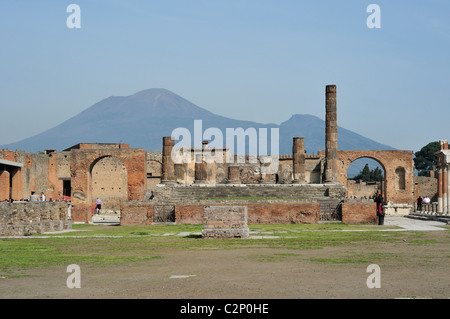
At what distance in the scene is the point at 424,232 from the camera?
20.6m

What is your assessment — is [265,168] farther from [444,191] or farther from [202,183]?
[444,191]

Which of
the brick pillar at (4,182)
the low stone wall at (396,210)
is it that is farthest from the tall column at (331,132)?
the brick pillar at (4,182)

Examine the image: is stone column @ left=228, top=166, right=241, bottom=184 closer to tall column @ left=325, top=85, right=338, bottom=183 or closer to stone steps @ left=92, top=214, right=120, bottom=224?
tall column @ left=325, top=85, right=338, bottom=183

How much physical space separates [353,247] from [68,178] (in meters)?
39.3

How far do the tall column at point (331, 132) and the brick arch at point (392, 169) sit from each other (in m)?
11.7

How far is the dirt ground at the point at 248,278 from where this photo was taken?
8.27m

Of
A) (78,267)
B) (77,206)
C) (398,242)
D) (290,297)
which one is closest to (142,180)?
(77,206)

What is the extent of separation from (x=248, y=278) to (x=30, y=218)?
13.2 m

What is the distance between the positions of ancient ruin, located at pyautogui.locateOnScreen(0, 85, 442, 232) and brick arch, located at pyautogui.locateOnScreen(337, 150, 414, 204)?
72 millimetres

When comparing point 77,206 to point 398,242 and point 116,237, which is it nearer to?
point 116,237

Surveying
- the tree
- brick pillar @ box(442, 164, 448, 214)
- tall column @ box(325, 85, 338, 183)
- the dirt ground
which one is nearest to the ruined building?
tall column @ box(325, 85, 338, 183)

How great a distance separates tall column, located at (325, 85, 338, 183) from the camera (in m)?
38.1

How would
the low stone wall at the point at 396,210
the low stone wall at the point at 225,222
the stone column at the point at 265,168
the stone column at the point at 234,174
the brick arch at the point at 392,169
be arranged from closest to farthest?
the low stone wall at the point at 225,222
the stone column at the point at 234,174
the low stone wall at the point at 396,210
the stone column at the point at 265,168
the brick arch at the point at 392,169

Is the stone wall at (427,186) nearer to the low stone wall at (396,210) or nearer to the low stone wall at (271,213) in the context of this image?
the low stone wall at (396,210)
